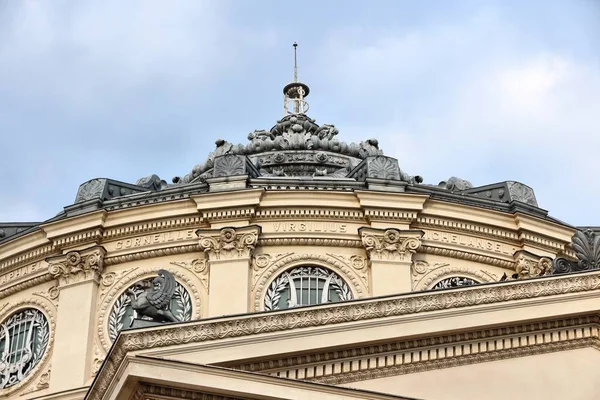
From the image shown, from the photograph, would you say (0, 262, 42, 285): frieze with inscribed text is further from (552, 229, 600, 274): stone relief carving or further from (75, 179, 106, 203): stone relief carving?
(552, 229, 600, 274): stone relief carving

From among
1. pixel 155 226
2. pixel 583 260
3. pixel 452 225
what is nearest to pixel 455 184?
pixel 452 225

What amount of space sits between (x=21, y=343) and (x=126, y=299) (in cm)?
300

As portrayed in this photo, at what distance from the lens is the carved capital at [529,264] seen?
3331cm

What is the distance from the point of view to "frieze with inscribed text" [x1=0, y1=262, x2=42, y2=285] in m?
34.5

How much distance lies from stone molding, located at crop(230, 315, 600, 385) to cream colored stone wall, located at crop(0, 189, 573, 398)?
13596 mm

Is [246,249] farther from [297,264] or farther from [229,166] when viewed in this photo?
[229,166]

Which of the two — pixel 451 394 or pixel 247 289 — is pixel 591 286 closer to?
pixel 451 394

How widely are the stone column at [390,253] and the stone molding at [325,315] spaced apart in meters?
13.9

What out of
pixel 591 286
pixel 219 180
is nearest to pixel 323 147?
pixel 219 180

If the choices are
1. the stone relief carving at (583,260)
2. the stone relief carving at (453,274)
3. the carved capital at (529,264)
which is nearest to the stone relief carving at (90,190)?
the stone relief carving at (453,274)

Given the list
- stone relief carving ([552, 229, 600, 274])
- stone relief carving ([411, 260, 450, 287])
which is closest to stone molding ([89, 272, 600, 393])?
stone relief carving ([552, 229, 600, 274])

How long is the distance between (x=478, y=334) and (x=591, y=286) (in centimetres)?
182

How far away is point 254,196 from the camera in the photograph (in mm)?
33406

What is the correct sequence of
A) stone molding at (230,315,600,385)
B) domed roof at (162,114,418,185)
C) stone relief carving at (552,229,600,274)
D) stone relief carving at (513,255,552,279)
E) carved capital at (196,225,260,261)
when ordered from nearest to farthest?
stone molding at (230,315,600,385) < stone relief carving at (552,229,600,274) < carved capital at (196,225,260,261) < stone relief carving at (513,255,552,279) < domed roof at (162,114,418,185)
